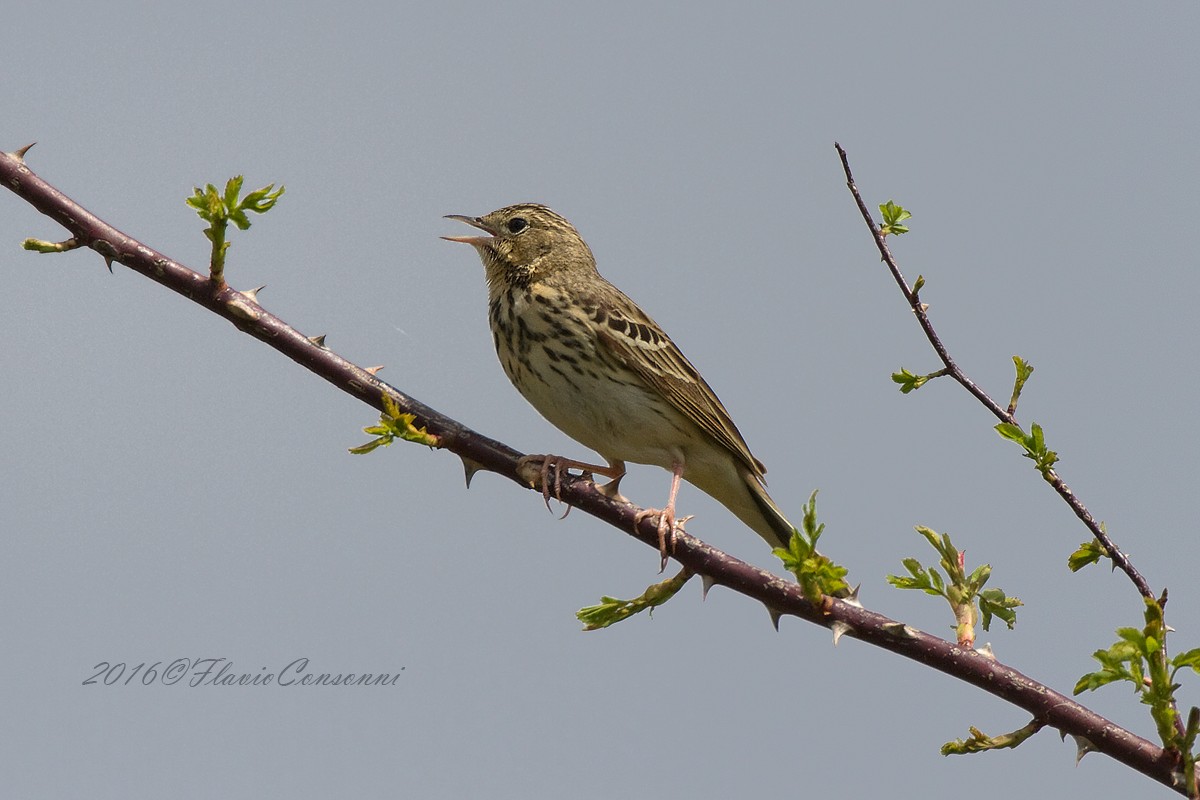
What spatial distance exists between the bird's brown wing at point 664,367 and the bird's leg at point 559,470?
1.86ft

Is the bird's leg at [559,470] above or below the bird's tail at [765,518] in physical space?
below

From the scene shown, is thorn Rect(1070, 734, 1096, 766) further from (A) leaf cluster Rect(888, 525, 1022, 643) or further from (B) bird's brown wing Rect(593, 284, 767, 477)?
(B) bird's brown wing Rect(593, 284, 767, 477)

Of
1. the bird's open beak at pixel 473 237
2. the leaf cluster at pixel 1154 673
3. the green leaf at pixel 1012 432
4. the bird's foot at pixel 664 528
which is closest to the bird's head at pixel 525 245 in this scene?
the bird's open beak at pixel 473 237

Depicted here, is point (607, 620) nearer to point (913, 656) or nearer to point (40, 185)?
point (913, 656)

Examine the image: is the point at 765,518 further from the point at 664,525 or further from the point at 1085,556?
the point at 1085,556

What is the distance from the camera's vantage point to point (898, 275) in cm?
484

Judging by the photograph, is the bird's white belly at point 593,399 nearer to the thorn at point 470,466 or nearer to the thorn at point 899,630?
the thorn at point 470,466

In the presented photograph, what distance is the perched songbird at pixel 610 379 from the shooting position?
7.66m

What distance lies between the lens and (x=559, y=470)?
5.22 metres

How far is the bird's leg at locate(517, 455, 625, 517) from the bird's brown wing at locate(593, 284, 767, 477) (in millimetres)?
567

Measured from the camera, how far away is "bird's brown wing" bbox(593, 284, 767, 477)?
7902 millimetres

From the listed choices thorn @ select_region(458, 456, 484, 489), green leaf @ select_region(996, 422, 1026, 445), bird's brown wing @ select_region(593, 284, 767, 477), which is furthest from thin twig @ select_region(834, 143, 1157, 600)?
bird's brown wing @ select_region(593, 284, 767, 477)

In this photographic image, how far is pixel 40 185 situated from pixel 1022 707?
3701 millimetres

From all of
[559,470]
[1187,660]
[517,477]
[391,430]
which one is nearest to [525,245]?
[559,470]
